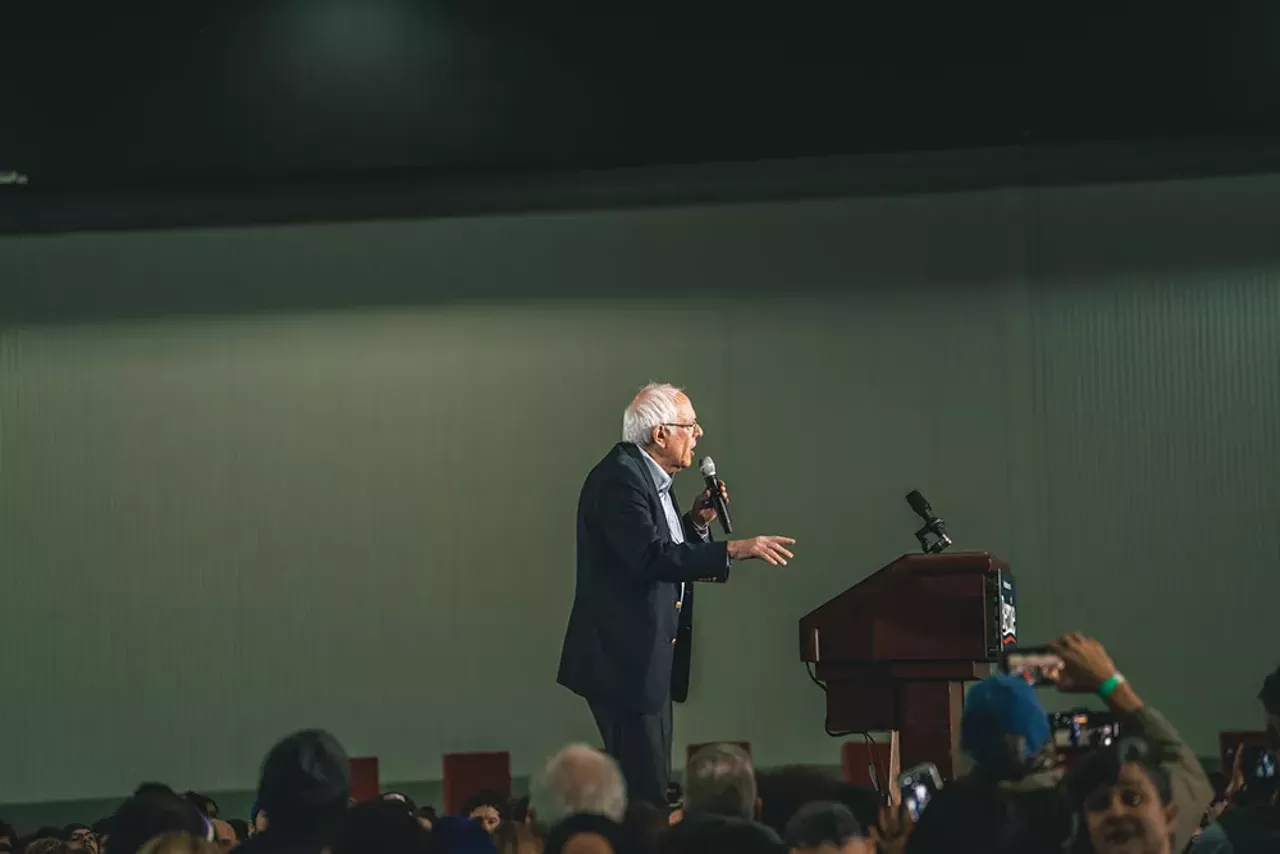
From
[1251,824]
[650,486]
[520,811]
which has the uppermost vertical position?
[650,486]

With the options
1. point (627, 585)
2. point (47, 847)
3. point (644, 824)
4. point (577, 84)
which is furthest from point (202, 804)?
point (577, 84)

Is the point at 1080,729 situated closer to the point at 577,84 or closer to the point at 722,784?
the point at 722,784

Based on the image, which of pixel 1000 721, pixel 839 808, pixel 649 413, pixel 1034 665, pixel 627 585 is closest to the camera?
pixel 839 808

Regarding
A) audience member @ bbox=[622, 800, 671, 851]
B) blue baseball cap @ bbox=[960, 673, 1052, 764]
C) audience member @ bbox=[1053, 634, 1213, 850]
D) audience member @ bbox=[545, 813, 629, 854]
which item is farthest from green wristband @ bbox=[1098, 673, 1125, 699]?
audience member @ bbox=[545, 813, 629, 854]

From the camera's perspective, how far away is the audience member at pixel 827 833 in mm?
2787

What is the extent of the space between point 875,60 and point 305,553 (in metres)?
3.52

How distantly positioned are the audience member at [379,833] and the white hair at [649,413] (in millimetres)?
2319

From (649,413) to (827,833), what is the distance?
233 cm

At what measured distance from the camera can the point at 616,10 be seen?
23.9 feet

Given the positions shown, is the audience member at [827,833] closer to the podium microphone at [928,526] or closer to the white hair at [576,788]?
the white hair at [576,788]

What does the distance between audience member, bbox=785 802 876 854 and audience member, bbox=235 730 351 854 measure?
2.45 ft

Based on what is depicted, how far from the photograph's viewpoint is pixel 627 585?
4887mm

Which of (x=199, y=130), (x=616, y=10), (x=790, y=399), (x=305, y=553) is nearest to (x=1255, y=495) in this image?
(x=790, y=399)

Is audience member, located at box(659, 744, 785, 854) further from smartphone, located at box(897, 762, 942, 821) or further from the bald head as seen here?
smartphone, located at box(897, 762, 942, 821)
